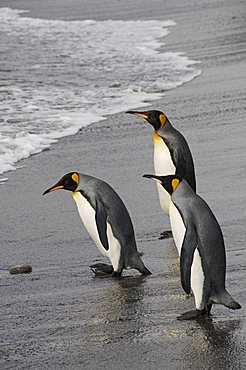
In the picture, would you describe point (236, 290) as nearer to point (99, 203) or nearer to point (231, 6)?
point (99, 203)

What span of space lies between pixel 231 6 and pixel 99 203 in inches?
577

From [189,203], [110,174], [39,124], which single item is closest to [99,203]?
[189,203]

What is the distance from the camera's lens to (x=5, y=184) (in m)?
6.75

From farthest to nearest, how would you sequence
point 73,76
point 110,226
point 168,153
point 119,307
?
point 73,76 → point 168,153 → point 110,226 → point 119,307

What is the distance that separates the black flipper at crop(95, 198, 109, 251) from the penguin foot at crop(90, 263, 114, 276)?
0.15 m

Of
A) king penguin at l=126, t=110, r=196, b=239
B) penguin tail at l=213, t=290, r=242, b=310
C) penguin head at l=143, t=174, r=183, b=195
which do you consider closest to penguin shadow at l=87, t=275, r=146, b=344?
penguin tail at l=213, t=290, r=242, b=310

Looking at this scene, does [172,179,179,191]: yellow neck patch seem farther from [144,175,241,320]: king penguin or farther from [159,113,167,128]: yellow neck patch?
[159,113,167,128]: yellow neck patch

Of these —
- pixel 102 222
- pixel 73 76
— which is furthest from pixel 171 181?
pixel 73 76

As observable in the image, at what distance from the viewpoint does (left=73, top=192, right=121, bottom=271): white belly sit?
4.69 meters

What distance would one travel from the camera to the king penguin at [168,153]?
559 centimetres

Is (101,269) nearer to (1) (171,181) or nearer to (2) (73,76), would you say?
(1) (171,181)

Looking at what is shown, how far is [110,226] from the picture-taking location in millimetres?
4715

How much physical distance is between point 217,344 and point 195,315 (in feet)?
0.89

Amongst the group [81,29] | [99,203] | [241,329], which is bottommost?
[241,329]
